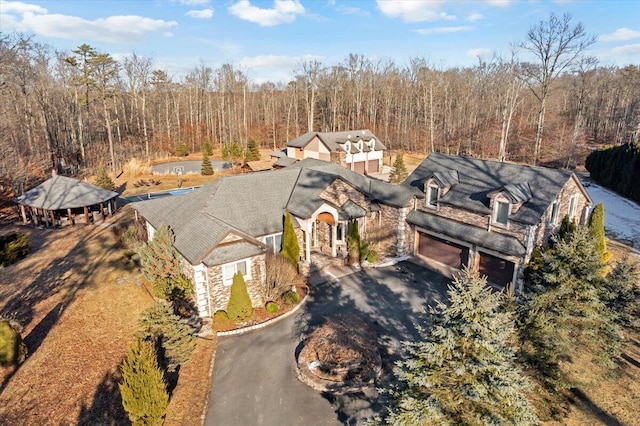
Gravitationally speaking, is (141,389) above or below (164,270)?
below

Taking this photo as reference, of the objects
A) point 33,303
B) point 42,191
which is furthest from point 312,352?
point 42,191

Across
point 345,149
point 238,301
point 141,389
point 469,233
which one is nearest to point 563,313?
point 469,233

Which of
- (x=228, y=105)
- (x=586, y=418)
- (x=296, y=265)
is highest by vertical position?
(x=228, y=105)

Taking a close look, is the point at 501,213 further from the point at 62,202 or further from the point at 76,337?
the point at 62,202

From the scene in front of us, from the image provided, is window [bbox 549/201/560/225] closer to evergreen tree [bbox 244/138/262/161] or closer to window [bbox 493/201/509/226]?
window [bbox 493/201/509/226]

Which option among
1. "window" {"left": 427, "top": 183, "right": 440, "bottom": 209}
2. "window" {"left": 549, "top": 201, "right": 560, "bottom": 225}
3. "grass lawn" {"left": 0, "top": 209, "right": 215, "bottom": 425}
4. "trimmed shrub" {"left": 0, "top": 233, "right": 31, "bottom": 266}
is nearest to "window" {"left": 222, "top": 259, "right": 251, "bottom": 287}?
"grass lawn" {"left": 0, "top": 209, "right": 215, "bottom": 425}

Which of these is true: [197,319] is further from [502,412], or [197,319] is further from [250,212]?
[502,412]
